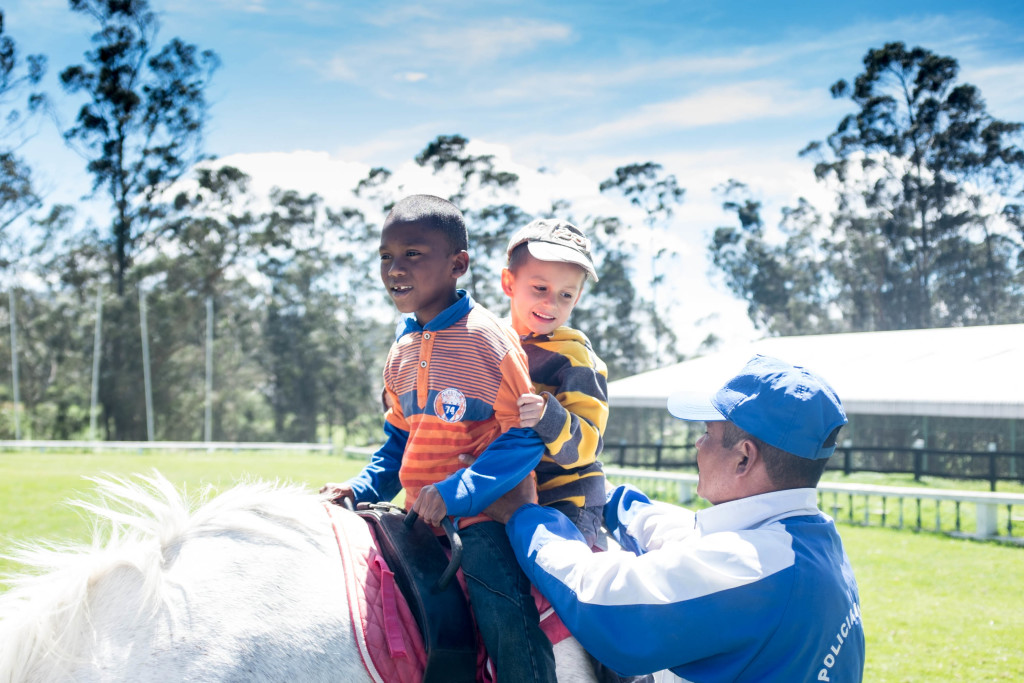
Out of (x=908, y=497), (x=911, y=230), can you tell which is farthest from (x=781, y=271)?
(x=908, y=497)

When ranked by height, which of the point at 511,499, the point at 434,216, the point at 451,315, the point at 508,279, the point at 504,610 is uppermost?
the point at 434,216

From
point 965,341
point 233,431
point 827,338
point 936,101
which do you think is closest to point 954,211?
point 936,101

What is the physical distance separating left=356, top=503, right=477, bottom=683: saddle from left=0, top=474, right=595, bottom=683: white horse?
15cm

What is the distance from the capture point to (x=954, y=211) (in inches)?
1379

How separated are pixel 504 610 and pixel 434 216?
1093 millimetres

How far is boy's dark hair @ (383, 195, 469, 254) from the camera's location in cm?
224

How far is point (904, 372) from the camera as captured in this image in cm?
1908

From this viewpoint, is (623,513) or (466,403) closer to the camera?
(466,403)

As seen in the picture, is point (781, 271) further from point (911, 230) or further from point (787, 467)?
point (787, 467)

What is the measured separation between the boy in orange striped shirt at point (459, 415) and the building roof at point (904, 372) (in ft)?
42.6

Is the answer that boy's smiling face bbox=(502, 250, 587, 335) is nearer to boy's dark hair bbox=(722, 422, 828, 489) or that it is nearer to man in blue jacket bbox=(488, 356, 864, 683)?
man in blue jacket bbox=(488, 356, 864, 683)

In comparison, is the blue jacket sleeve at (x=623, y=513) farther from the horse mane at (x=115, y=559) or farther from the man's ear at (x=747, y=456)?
the horse mane at (x=115, y=559)

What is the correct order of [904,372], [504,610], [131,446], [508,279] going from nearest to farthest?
[504,610] < [508,279] < [904,372] < [131,446]

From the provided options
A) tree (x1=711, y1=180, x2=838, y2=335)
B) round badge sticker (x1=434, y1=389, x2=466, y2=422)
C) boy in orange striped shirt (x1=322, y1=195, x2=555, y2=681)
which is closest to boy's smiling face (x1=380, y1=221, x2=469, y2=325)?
boy in orange striped shirt (x1=322, y1=195, x2=555, y2=681)
